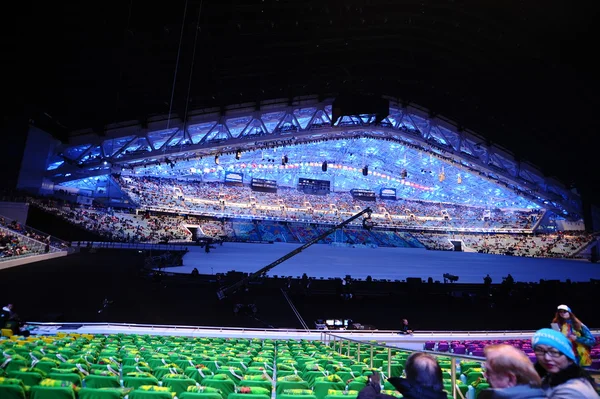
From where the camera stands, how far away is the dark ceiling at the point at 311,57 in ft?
64.2

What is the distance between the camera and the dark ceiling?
19578mm

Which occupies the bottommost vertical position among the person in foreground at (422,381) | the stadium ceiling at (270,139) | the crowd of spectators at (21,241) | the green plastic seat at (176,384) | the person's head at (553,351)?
the green plastic seat at (176,384)

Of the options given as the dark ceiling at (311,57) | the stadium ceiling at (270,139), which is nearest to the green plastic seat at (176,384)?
the dark ceiling at (311,57)

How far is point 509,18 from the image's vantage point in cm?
2127

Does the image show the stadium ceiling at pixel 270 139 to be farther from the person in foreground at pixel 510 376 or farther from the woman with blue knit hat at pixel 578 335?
the person in foreground at pixel 510 376

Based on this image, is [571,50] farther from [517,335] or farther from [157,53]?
[157,53]

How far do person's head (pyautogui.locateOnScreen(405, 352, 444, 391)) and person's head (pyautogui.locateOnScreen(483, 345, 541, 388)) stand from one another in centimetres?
36

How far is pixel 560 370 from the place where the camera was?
169 cm

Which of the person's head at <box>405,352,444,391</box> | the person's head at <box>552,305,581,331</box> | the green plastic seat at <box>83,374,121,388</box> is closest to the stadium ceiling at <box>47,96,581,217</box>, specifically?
the green plastic seat at <box>83,374,121,388</box>

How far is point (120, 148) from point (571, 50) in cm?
3726

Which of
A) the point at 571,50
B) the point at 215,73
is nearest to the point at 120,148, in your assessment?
the point at 215,73

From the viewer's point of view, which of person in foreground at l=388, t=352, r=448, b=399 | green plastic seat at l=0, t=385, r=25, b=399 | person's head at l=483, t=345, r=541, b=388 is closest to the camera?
person's head at l=483, t=345, r=541, b=388

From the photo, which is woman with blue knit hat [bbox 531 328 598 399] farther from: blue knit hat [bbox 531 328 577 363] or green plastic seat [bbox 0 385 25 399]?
green plastic seat [bbox 0 385 25 399]

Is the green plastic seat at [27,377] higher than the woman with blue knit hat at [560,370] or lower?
lower
